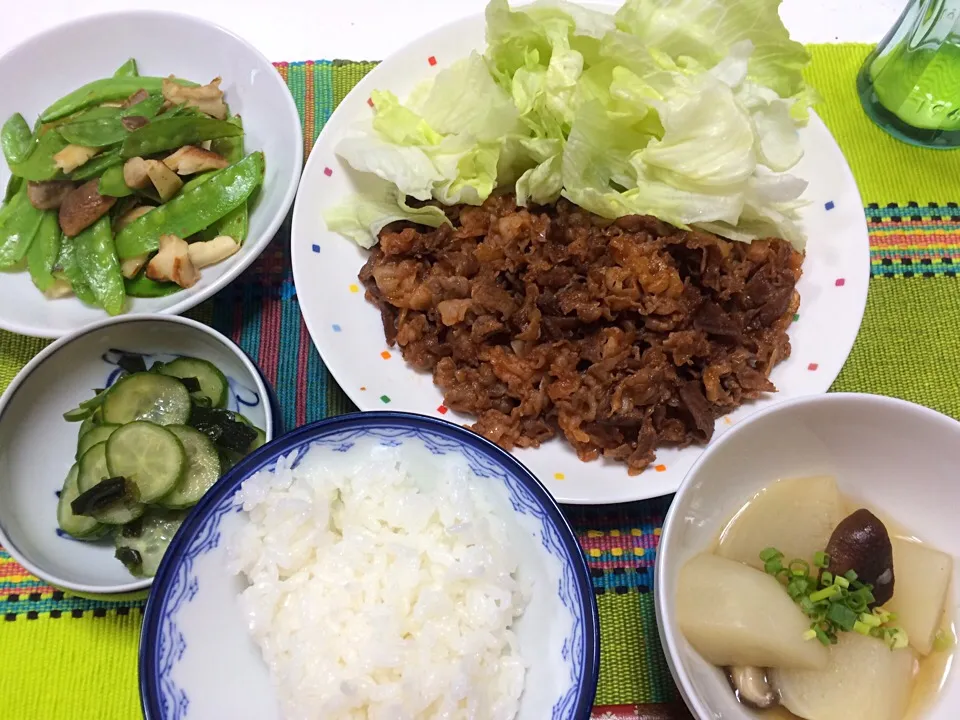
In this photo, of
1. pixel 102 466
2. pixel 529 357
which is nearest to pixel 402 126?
pixel 529 357

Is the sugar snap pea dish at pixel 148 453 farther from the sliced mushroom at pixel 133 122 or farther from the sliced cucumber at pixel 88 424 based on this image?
the sliced mushroom at pixel 133 122

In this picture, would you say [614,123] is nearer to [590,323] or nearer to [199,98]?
[590,323]

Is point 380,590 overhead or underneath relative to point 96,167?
underneath

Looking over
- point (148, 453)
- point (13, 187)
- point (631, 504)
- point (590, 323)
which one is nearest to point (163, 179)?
point (13, 187)

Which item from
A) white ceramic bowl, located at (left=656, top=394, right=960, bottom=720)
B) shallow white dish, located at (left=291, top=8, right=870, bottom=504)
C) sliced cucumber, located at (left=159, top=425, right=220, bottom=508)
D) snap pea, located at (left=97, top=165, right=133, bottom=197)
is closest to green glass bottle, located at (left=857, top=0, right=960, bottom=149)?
shallow white dish, located at (left=291, top=8, right=870, bottom=504)

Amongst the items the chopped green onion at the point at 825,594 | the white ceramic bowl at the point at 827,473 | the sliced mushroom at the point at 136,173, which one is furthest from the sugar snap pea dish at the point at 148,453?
the chopped green onion at the point at 825,594

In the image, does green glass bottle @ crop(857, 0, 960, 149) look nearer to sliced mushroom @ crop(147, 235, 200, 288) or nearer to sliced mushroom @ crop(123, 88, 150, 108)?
sliced mushroom @ crop(147, 235, 200, 288)
